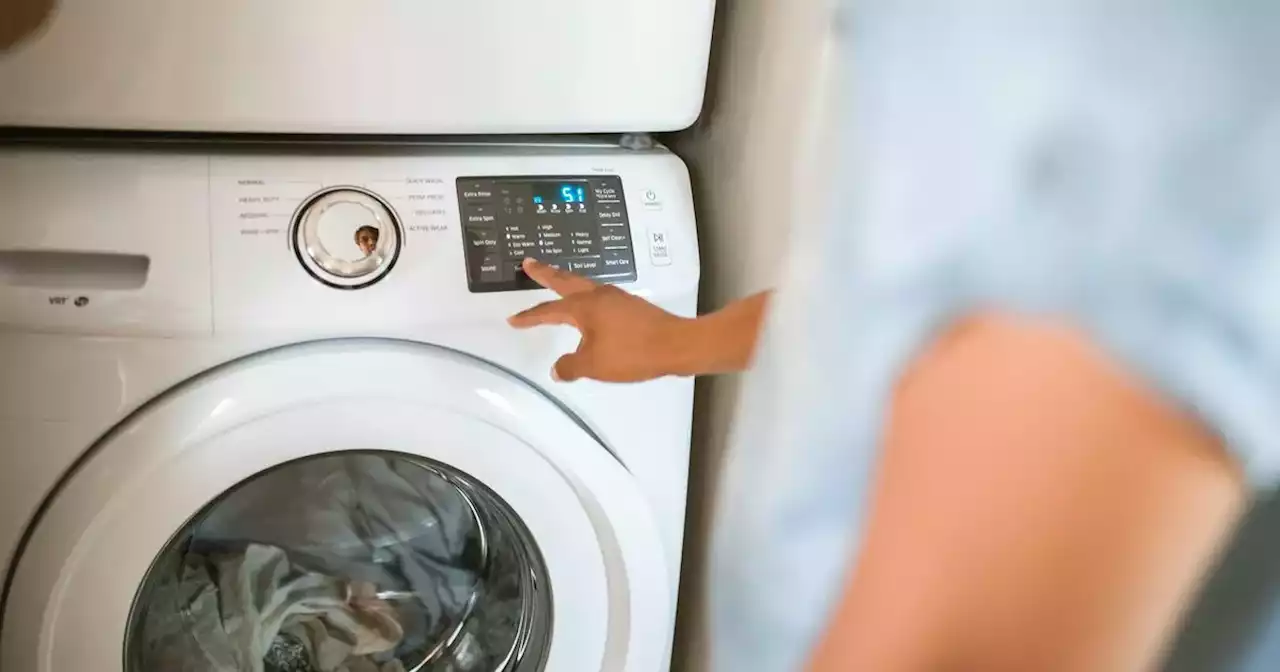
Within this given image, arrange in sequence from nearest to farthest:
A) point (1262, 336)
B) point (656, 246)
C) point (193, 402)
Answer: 1. point (1262, 336)
2. point (193, 402)
3. point (656, 246)

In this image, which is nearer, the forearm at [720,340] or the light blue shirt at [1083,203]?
the light blue shirt at [1083,203]

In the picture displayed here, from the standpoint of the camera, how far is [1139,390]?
0.40 meters

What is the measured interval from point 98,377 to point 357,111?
0.82 ft

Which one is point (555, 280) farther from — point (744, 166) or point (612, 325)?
point (744, 166)

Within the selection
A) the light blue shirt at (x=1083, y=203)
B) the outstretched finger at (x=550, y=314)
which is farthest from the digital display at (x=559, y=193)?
the light blue shirt at (x=1083, y=203)

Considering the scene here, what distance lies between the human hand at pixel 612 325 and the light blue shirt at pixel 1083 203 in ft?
0.76

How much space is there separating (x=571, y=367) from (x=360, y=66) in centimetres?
26

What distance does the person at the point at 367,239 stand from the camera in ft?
2.26

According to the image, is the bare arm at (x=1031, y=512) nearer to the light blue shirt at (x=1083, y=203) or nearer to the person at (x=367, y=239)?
the light blue shirt at (x=1083, y=203)

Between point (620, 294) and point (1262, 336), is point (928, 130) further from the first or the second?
point (620, 294)

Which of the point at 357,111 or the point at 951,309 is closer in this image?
the point at 951,309

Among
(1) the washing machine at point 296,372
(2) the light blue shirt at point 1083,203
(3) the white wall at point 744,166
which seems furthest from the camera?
(1) the washing machine at point 296,372

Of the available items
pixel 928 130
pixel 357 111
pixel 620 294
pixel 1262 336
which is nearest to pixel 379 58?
pixel 357 111

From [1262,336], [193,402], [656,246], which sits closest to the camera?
[1262,336]
